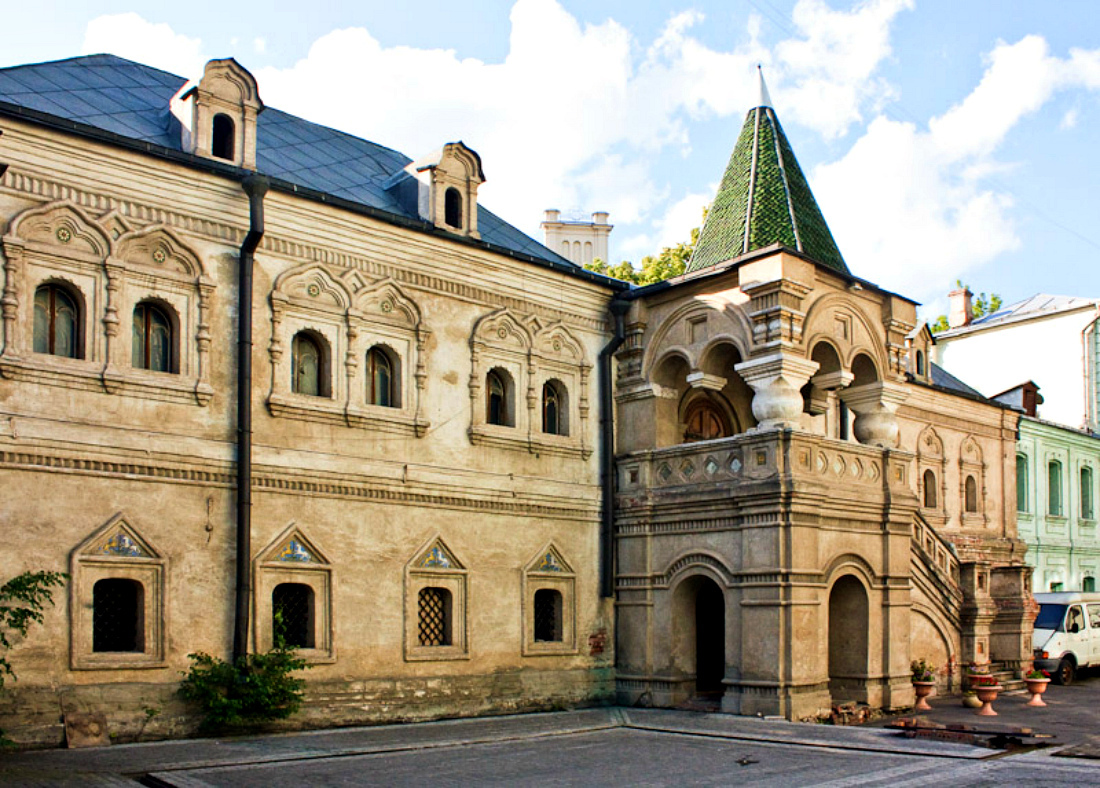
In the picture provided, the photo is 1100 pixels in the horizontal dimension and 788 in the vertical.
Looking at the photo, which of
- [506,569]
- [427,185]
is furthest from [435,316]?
[506,569]

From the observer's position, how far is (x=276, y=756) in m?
11.7

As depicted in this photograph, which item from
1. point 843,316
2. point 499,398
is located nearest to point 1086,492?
point 843,316

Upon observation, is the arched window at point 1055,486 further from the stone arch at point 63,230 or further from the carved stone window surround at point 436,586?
the stone arch at point 63,230

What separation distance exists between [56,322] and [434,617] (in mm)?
6151

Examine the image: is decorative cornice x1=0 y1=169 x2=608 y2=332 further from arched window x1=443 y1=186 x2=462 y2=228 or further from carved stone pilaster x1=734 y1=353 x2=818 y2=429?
carved stone pilaster x1=734 y1=353 x2=818 y2=429

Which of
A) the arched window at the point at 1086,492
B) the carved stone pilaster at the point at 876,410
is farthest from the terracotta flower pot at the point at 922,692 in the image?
the arched window at the point at 1086,492

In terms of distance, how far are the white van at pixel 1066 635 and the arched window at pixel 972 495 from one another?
4.99 m

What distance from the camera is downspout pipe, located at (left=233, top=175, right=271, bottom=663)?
44.1ft

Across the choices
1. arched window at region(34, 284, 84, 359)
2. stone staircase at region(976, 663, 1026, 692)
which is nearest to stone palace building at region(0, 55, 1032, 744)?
arched window at region(34, 284, 84, 359)

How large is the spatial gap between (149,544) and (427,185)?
6.31 metres

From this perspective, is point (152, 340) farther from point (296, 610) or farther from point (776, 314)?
point (776, 314)

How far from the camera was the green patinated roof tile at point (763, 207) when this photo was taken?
59.7 ft

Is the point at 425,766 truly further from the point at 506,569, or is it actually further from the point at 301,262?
the point at 301,262

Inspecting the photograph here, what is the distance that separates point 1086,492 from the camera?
33.5 metres
